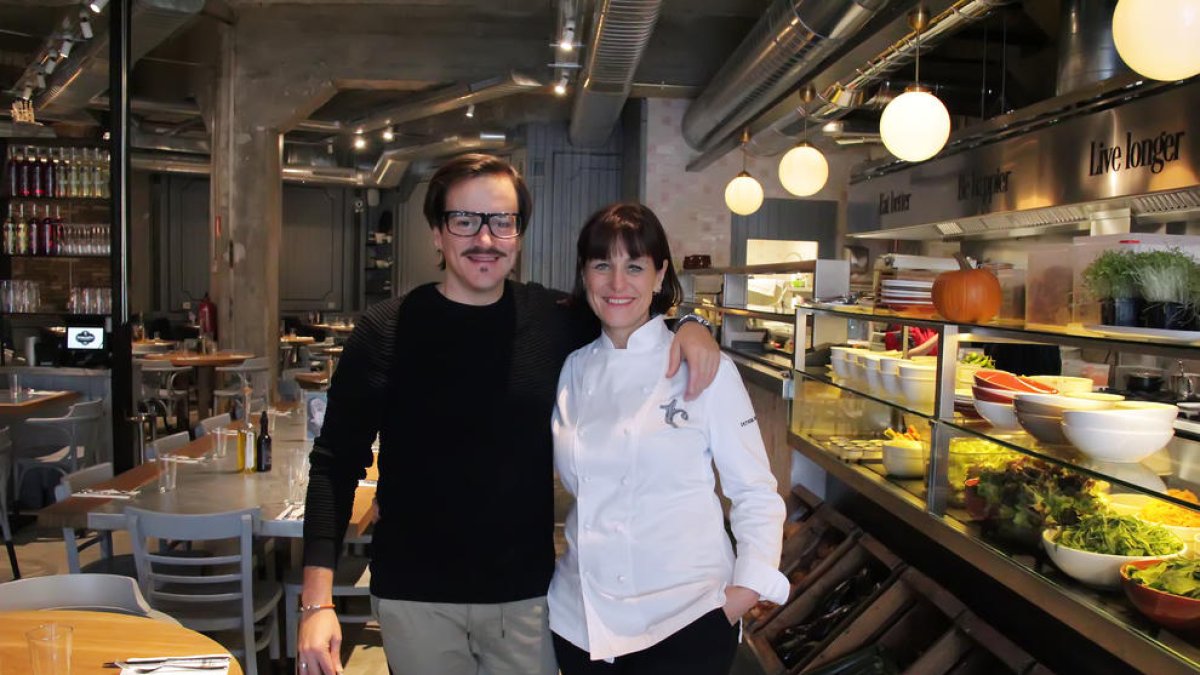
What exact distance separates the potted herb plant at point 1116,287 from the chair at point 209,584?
2580mm

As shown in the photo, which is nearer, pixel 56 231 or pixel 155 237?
pixel 56 231

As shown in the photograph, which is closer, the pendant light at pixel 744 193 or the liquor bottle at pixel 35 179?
the pendant light at pixel 744 193

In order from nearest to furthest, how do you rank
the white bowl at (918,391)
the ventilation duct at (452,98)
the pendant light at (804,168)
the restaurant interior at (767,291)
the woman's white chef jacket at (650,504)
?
the woman's white chef jacket at (650,504), the restaurant interior at (767,291), the white bowl at (918,391), the pendant light at (804,168), the ventilation duct at (452,98)

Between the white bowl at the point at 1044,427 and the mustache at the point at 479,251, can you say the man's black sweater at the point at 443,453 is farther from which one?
the white bowl at the point at 1044,427

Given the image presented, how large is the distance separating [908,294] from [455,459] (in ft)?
6.63

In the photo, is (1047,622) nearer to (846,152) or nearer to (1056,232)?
(1056,232)

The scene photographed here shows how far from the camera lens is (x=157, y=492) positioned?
3.44m

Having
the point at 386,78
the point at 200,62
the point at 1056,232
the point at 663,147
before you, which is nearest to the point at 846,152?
the point at 663,147

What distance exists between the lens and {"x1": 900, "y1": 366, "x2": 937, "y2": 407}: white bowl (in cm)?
282

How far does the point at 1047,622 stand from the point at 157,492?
3.19m

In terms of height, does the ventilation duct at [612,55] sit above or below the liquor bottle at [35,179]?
above

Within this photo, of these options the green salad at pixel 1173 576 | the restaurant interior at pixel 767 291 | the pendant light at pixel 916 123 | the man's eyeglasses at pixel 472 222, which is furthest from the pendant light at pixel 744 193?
the man's eyeglasses at pixel 472 222

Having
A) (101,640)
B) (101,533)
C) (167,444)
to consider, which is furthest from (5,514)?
(101,640)

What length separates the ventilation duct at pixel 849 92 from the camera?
408 cm
